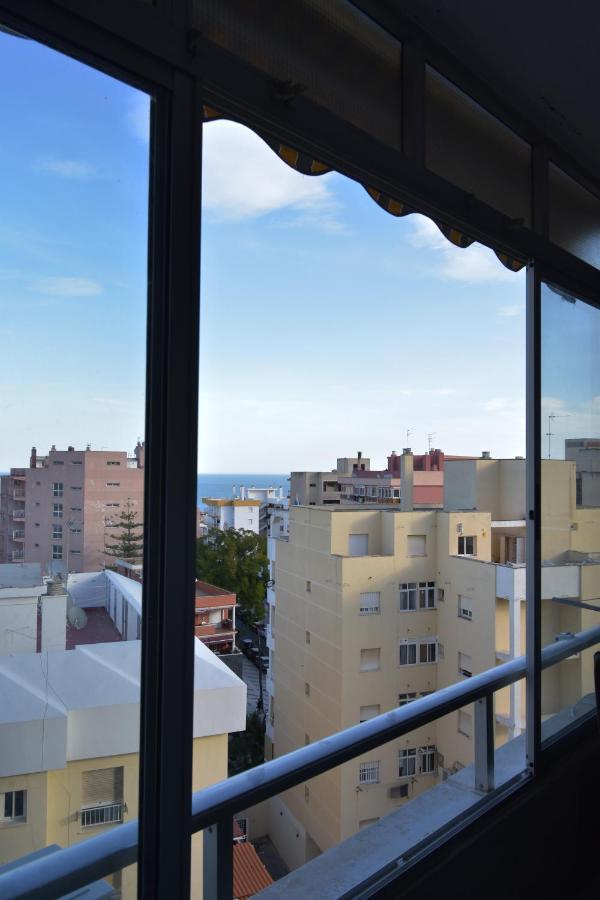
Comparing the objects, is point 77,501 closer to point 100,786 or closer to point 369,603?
point 100,786

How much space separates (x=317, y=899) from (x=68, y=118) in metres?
1.55

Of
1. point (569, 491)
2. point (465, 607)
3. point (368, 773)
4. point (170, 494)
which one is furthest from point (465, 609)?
point (170, 494)

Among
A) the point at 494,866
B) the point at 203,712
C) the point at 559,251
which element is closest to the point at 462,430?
the point at 559,251

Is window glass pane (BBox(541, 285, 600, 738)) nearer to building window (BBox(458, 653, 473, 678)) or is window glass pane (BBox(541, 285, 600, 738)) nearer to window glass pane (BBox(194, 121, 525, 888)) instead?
window glass pane (BBox(194, 121, 525, 888))

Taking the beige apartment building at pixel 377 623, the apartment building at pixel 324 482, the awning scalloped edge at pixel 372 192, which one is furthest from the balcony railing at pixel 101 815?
the beige apartment building at pixel 377 623

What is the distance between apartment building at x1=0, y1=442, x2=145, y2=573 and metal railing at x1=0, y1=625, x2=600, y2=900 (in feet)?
1.36

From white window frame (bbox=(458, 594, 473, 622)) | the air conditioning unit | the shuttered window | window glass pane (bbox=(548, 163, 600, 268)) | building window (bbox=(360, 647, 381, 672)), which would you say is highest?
window glass pane (bbox=(548, 163, 600, 268))

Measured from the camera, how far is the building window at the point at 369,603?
22.1ft

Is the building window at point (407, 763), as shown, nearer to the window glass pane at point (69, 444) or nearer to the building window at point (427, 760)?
the building window at point (427, 760)

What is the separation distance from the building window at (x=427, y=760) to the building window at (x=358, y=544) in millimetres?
3432

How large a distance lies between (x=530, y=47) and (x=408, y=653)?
721 centimetres

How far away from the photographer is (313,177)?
4.43ft

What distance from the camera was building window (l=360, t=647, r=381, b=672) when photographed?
7.07 metres

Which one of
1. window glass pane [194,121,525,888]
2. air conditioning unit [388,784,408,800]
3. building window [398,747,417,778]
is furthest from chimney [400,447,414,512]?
air conditioning unit [388,784,408,800]
